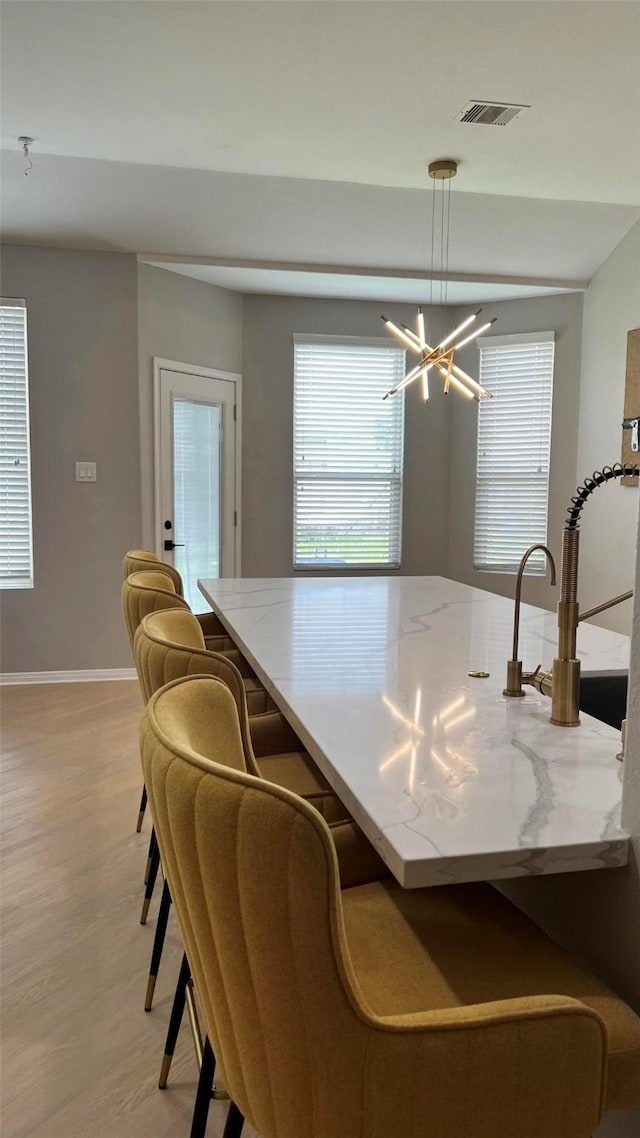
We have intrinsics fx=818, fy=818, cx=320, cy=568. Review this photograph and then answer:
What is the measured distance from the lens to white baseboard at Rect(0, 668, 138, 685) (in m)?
4.91

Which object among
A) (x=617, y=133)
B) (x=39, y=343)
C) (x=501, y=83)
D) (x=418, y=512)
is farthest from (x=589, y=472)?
(x=39, y=343)

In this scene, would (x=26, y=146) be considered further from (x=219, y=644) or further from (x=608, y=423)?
(x=608, y=423)

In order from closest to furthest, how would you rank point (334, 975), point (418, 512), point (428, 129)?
point (334, 975) < point (428, 129) < point (418, 512)

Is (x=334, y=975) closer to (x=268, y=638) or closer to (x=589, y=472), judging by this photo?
(x=268, y=638)

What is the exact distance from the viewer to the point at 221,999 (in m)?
0.87

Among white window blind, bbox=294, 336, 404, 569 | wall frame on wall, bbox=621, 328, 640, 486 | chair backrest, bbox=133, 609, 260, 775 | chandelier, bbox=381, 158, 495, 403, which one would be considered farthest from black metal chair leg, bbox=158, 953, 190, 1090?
white window blind, bbox=294, 336, 404, 569

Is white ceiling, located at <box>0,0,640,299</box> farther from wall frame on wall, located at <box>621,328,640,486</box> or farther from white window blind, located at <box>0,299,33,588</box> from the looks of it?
wall frame on wall, located at <box>621,328,640,486</box>

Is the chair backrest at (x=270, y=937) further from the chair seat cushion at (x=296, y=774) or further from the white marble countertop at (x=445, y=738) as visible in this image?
the chair seat cushion at (x=296, y=774)

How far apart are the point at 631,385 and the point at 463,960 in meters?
4.41

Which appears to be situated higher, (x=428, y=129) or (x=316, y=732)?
(x=428, y=129)

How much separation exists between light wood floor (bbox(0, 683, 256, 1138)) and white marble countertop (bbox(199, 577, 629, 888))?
34.2 inches

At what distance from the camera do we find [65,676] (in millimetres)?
4988

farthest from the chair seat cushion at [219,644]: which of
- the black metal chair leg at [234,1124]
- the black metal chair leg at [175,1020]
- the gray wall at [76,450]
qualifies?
the gray wall at [76,450]

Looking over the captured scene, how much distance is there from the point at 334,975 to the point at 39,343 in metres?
4.66
